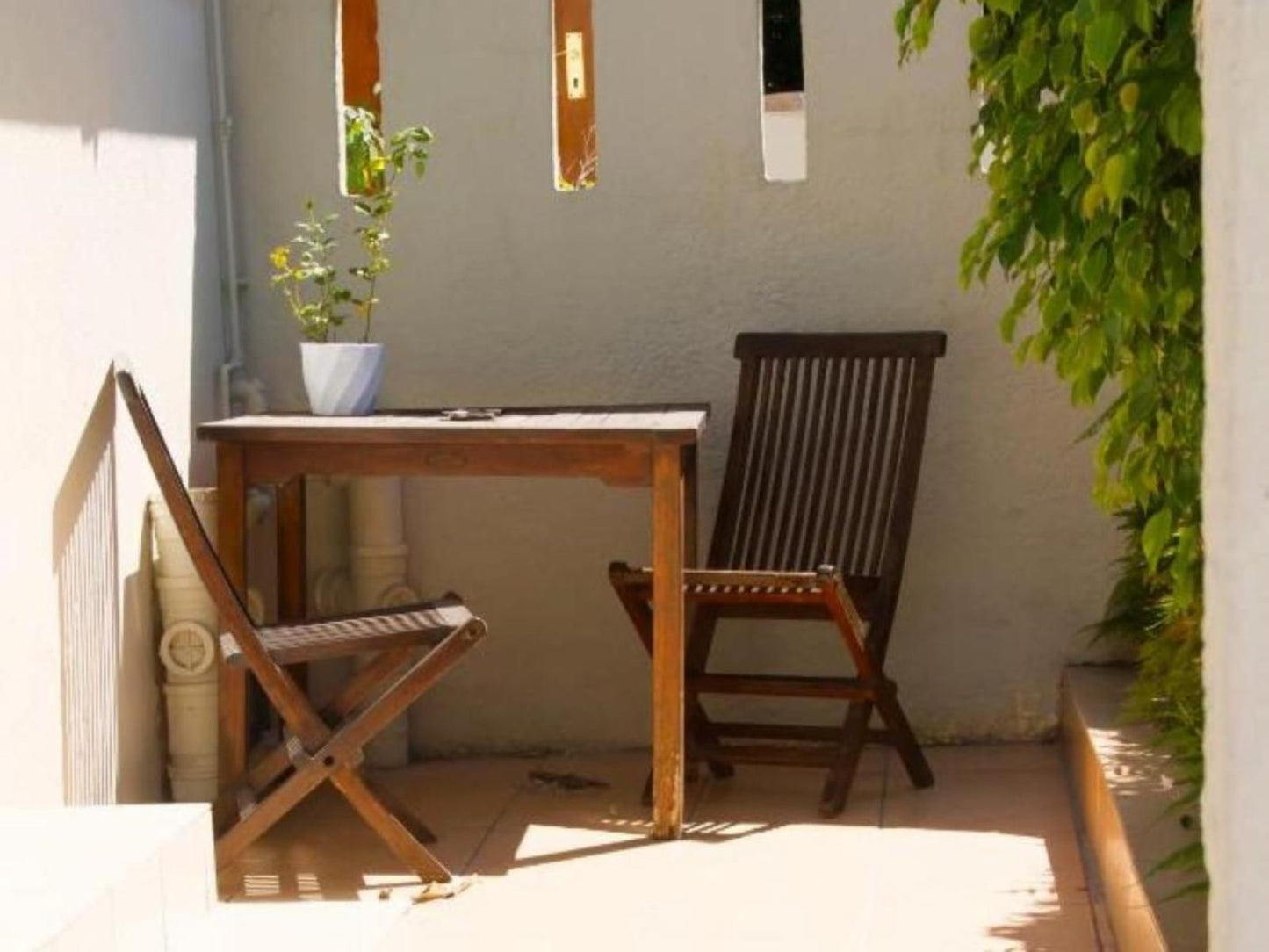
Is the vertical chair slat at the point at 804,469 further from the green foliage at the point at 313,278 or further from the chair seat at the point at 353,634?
the green foliage at the point at 313,278

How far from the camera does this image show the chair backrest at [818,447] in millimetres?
5582

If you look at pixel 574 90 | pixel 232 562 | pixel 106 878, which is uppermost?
pixel 574 90

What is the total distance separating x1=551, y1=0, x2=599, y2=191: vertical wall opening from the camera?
24.3ft

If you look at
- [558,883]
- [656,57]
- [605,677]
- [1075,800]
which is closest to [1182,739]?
[1075,800]

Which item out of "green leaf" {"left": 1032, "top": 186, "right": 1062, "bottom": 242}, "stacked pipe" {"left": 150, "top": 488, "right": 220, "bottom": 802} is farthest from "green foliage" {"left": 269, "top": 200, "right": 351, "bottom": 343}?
"green leaf" {"left": 1032, "top": 186, "right": 1062, "bottom": 242}

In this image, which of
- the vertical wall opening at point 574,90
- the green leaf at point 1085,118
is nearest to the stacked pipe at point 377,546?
the vertical wall opening at point 574,90

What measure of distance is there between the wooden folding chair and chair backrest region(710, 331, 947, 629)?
3.50 ft

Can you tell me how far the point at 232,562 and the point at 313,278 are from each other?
907 millimetres

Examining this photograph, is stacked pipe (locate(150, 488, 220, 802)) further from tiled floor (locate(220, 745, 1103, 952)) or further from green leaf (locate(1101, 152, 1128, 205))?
green leaf (locate(1101, 152, 1128, 205))

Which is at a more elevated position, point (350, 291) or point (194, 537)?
point (350, 291)

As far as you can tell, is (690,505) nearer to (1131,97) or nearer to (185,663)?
(185,663)

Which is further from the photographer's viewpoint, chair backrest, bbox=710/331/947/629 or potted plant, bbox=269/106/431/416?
chair backrest, bbox=710/331/947/629

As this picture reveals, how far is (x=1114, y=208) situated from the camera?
276cm

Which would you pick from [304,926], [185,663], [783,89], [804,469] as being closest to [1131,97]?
[304,926]
